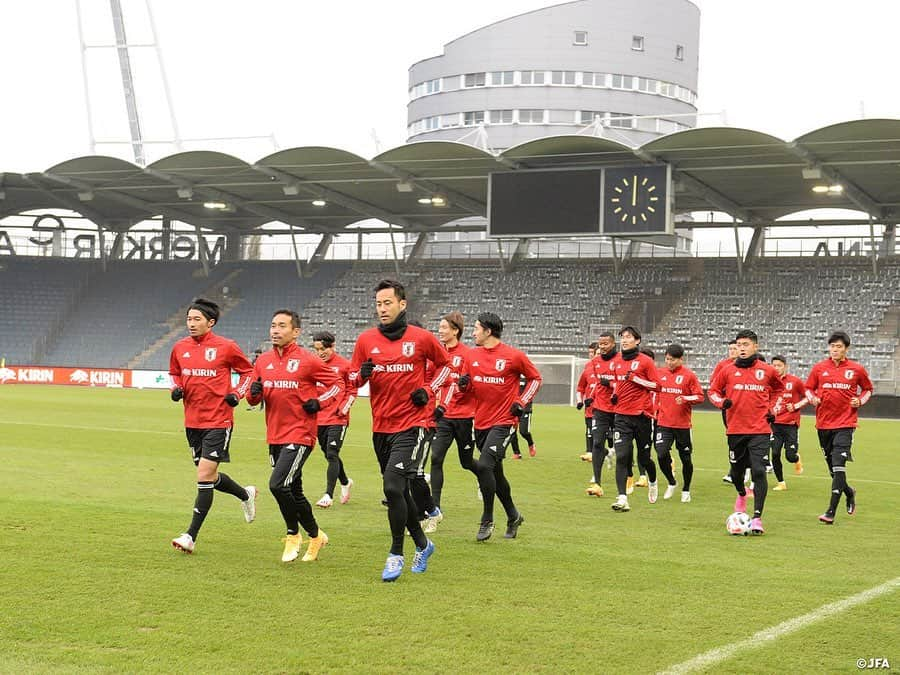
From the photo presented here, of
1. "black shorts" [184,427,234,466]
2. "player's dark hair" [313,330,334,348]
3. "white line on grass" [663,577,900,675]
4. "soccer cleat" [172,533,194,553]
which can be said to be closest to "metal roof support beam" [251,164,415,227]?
"player's dark hair" [313,330,334,348]

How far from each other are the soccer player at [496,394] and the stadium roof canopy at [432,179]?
23801mm

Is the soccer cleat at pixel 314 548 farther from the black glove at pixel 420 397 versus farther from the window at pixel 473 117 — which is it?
the window at pixel 473 117

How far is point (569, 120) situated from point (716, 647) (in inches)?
3124

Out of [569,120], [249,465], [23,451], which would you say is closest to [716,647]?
[249,465]

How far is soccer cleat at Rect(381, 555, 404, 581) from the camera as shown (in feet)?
26.9

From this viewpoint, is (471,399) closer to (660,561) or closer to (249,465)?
(660,561)

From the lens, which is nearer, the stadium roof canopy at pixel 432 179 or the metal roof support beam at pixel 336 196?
the stadium roof canopy at pixel 432 179

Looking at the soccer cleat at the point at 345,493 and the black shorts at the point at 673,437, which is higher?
the black shorts at the point at 673,437

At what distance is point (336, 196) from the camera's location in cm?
4609

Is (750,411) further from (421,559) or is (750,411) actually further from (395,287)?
(395,287)

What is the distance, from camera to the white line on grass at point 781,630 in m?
6.13

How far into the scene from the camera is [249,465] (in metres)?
17.2

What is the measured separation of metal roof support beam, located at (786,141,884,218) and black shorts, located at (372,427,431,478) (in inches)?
1099

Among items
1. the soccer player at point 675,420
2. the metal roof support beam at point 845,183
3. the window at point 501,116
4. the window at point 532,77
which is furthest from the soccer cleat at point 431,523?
the window at point 501,116
